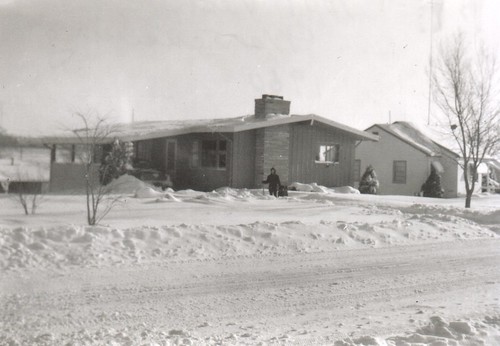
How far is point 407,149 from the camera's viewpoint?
111ft

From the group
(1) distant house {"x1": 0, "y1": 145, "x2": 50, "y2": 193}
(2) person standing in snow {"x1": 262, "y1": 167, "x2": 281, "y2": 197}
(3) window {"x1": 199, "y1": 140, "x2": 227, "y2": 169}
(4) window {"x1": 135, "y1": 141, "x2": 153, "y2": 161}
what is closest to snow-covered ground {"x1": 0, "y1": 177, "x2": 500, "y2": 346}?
(1) distant house {"x1": 0, "y1": 145, "x2": 50, "y2": 193}

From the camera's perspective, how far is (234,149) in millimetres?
23500

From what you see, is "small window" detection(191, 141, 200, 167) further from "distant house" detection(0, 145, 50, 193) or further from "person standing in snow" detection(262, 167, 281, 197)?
"distant house" detection(0, 145, 50, 193)

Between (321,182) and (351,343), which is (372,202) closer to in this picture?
(321,182)

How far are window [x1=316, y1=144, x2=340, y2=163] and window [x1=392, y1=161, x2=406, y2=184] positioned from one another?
8.64 meters

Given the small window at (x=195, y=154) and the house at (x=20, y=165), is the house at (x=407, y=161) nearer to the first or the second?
the small window at (x=195, y=154)

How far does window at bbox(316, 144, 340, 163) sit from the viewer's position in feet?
85.4

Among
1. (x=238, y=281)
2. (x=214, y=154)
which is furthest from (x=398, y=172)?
(x=238, y=281)

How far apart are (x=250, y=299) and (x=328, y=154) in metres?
20.0

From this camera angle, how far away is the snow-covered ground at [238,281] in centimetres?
555

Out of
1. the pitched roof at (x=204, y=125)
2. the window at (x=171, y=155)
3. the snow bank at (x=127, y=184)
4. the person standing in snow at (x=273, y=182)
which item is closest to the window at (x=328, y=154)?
the pitched roof at (x=204, y=125)

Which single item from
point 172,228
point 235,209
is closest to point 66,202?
point 235,209

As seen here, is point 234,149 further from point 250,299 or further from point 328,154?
point 250,299

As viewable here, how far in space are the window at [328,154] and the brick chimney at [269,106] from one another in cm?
248
